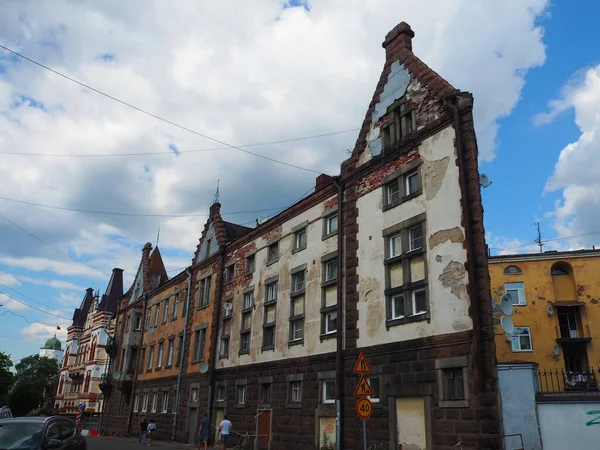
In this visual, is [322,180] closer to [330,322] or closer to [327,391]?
[330,322]

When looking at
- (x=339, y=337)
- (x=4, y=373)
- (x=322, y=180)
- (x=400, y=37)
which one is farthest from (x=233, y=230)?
(x=4, y=373)

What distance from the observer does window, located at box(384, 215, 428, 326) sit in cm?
1686

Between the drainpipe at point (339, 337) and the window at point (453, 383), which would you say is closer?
the window at point (453, 383)

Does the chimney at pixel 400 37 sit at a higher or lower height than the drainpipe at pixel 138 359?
higher

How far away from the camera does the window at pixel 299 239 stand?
2442 cm

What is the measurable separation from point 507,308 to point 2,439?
13140 millimetres

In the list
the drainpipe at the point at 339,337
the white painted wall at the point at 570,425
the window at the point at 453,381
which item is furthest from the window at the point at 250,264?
the white painted wall at the point at 570,425

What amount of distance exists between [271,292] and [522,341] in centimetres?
A: 2144

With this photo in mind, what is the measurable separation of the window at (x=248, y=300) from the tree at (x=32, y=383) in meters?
67.2

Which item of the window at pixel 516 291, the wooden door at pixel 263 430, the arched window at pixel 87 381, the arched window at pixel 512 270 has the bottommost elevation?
the wooden door at pixel 263 430

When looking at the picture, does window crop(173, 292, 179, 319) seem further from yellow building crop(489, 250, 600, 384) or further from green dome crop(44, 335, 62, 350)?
green dome crop(44, 335, 62, 350)

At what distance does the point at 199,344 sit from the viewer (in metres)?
31.5

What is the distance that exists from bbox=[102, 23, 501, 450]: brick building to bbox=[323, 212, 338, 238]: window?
0.09m

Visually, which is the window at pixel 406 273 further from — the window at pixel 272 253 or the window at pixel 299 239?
the window at pixel 272 253
